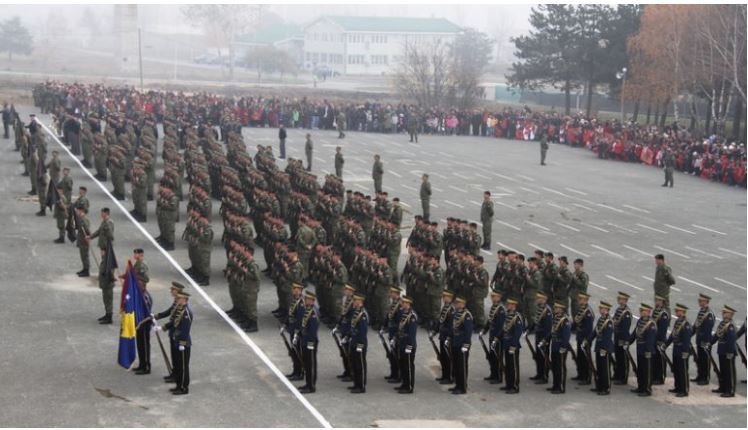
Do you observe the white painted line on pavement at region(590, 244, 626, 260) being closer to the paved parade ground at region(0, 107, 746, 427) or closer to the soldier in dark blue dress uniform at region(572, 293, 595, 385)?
the paved parade ground at region(0, 107, 746, 427)

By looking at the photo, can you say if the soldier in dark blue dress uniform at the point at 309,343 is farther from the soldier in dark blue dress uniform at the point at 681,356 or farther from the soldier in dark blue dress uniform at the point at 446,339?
the soldier in dark blue dress uniform at the point at 681,356

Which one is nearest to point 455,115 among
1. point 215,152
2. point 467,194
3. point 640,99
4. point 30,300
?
point 640,99

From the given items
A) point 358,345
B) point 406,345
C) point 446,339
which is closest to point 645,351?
point 446,339

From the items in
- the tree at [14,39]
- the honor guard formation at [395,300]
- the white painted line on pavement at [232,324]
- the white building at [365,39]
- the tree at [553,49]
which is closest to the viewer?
the white painted line on pavement at [232,324]

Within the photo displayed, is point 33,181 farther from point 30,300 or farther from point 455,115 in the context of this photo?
point 455,115

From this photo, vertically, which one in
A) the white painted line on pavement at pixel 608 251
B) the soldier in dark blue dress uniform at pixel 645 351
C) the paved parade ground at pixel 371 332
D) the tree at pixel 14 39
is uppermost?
the tree at pixel 14 39

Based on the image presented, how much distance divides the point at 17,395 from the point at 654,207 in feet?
87.2

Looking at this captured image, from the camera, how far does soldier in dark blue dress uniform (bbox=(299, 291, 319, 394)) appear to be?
58.6ft

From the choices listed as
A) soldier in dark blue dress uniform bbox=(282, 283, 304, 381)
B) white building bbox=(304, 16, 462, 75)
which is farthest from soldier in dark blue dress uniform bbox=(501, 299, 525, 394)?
white building bbox=(304, 16, 462, 75)

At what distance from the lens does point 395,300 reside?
18.5 metres

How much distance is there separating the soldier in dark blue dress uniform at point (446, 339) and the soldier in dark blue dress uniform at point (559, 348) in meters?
1.49

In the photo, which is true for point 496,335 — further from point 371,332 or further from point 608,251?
point 608,251

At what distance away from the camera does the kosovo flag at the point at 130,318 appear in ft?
61.0

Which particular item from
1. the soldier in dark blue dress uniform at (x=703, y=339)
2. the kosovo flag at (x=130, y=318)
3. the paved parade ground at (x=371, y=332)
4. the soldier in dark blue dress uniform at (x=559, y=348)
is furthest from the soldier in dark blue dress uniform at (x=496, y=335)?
the kosovo flag at (x=130, y=318)
